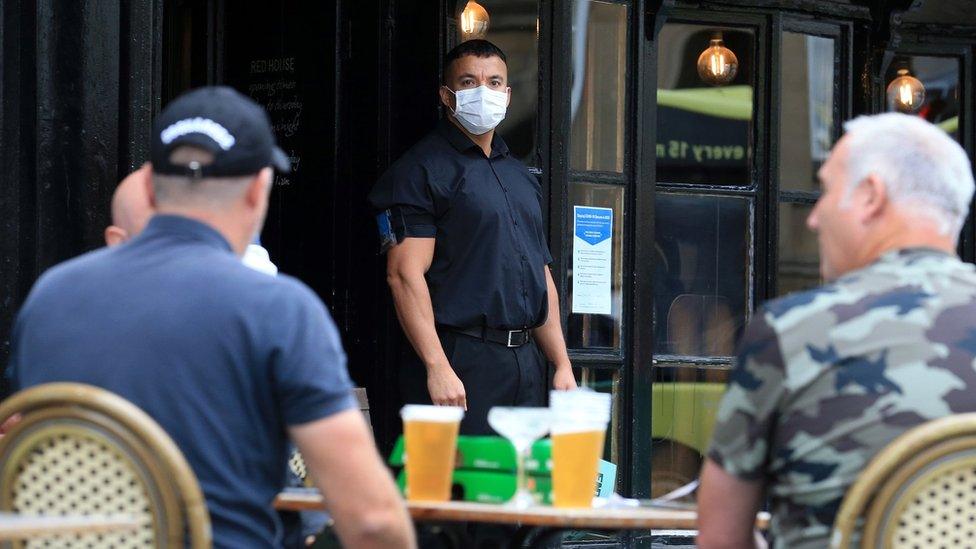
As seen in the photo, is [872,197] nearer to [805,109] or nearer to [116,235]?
[116,235]

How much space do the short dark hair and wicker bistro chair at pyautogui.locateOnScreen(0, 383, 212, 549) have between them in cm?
348

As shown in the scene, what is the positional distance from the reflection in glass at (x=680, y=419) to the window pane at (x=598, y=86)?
105 cm

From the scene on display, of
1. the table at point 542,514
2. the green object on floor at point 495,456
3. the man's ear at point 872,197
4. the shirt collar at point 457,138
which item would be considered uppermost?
the shirt collar at point 457,138

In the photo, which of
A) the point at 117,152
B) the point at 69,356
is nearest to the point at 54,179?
the point at 117,152

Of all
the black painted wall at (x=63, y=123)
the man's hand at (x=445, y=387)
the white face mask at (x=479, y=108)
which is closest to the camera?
the black painted wall at (x=63, y=123)

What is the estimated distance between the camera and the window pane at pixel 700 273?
23.4 ft

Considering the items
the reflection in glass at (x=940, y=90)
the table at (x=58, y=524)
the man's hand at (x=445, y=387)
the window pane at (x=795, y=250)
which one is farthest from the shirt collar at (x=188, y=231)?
the reflection in glass at (x=940, y=90)

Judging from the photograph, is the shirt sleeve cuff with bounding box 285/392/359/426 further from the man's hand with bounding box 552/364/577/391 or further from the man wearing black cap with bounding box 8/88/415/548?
the man's hand with bounding box 552/364/577/391

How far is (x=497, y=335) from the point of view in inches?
228

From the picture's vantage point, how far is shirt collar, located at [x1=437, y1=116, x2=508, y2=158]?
19.4 ft

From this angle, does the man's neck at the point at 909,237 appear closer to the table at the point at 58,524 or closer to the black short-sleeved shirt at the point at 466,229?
the table at the point at 58,524

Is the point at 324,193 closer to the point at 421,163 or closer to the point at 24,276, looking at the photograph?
the point at 421,163

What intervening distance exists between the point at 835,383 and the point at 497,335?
10.4 ft

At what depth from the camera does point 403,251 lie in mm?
5707
